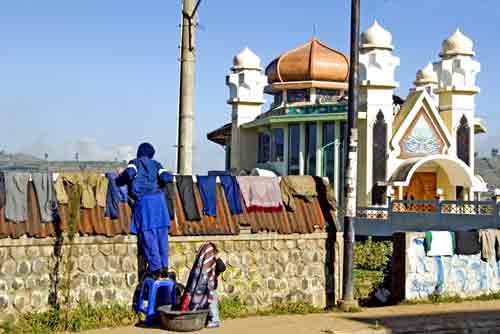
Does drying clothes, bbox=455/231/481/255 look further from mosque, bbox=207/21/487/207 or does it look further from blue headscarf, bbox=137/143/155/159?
mosque, bbox=207/21/487/207

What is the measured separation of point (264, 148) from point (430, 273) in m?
21.2

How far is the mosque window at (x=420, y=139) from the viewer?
31297mm

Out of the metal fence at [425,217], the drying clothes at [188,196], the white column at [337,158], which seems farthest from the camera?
the white column at [337,158]

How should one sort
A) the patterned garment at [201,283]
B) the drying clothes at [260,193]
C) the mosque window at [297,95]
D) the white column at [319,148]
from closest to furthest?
1. the patterned garment at [201,283]
2. the drying clothes at [260,193]
3. the white column at [319,148]
4. the mosque window at [297,95]

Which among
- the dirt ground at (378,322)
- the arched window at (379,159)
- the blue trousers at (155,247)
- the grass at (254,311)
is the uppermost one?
the arched window at (379,159)

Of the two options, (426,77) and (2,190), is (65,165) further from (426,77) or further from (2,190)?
(2,190)

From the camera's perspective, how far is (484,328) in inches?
497

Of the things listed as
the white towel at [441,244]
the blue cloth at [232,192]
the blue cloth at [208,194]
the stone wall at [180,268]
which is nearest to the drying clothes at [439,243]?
the white towel at [441,244]

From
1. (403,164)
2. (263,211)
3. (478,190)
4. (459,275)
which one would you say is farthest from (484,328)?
(478,190)

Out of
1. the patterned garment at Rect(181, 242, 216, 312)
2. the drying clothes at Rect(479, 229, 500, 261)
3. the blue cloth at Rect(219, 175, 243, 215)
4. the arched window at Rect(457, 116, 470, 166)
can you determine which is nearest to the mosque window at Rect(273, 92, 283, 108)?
the arched window at Rect(457, 116, 470, 166)

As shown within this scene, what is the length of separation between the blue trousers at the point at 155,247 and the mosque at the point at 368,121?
19063 mm

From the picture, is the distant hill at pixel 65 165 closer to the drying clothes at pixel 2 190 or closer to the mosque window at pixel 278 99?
the drying clothes at pixel 2 190

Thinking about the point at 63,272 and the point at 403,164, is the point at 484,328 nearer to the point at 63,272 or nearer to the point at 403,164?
the point at 63,272

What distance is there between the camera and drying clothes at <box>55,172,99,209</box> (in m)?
11.9
